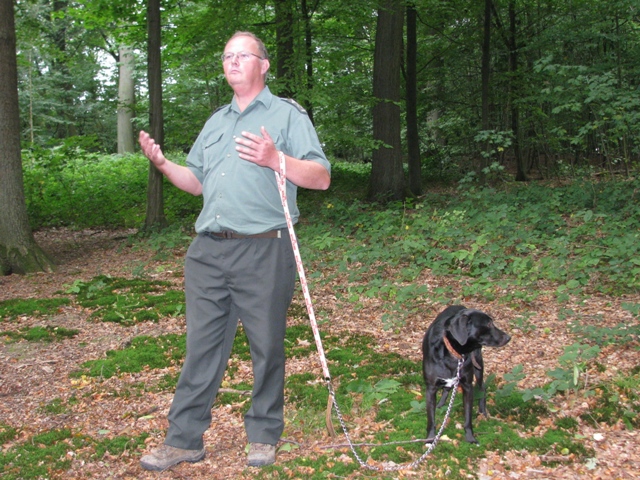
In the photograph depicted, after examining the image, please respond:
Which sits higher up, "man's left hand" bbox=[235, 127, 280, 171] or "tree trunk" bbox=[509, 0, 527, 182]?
"tree trunk" bbox=[509, 0, 527, 182]

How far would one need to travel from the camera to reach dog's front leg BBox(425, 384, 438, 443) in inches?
135

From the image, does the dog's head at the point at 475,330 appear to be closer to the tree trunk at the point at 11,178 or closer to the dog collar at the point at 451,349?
the dog collar at the point at 451,349

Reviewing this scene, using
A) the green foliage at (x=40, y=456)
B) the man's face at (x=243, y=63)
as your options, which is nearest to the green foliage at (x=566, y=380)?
the man's face at (x=243, y=63)

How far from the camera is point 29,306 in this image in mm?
6914

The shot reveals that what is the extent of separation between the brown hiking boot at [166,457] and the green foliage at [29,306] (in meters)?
4.14

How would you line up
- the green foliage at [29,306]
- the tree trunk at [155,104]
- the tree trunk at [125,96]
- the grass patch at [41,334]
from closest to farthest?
the grass patch at [41,334], the green foliage at [29,306], the tree trunk at [155,104], the tree trunk at [125,96]

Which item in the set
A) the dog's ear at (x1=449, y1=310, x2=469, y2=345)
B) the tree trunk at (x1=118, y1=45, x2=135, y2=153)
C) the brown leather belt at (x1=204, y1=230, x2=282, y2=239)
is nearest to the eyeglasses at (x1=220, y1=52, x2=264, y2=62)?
the brown leather belt at (x1=204, y1=230, x2=282, y2=239)

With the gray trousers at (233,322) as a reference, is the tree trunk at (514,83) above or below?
above

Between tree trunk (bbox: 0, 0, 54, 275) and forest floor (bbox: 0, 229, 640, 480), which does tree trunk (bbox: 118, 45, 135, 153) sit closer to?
tree trunk (bbox: 0, 0, 54, 275)

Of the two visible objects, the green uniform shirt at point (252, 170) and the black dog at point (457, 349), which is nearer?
the green uniform shirt at point (252, 170)

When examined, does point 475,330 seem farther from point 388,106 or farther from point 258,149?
point 388,106

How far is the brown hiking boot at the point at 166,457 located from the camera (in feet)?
10.4

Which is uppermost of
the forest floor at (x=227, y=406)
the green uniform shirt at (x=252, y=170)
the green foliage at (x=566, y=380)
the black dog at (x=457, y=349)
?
the green uniform shirt at (x=252, y=170)

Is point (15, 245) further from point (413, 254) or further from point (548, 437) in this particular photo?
point (548, 437)
